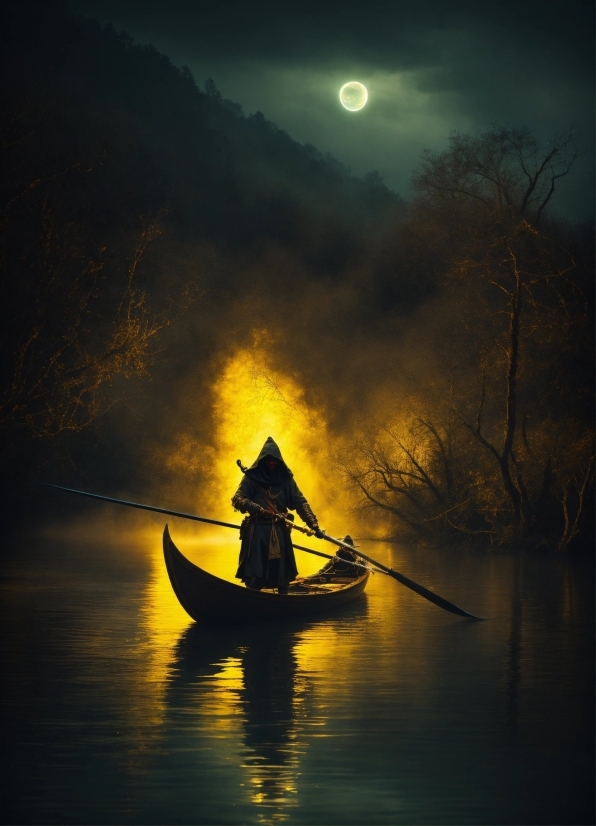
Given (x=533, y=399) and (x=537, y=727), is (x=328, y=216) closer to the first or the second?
(x=533, y=399)

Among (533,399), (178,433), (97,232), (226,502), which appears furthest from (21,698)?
(178,433)

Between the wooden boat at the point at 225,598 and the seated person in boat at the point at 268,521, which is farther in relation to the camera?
the seated person in boat at the point at 268,521

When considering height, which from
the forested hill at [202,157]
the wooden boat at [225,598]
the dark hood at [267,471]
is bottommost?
the wooden boat at [225,598]

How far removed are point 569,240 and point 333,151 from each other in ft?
86.5

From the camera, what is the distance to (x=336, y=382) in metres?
32.4

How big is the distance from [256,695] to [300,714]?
768mm

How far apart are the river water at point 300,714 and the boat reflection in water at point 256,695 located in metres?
0.02

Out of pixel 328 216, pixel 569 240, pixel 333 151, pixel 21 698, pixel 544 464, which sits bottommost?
pixel 21 698

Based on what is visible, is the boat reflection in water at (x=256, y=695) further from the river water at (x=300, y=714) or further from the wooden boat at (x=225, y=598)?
the wooden boat at (x=225, y=598)

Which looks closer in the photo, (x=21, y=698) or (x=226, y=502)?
(x=21, y=698)

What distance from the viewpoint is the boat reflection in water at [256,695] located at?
6215 mm

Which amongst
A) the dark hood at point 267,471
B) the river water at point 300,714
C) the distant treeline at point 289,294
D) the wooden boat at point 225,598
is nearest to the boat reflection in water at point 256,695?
the river water at point 300,714

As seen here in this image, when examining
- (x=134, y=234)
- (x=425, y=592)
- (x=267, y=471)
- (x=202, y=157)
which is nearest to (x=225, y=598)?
(x=267, y=471)

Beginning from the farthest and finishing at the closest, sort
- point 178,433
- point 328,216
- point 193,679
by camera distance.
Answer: point 328,216 < point 178,433 < point 193,679
